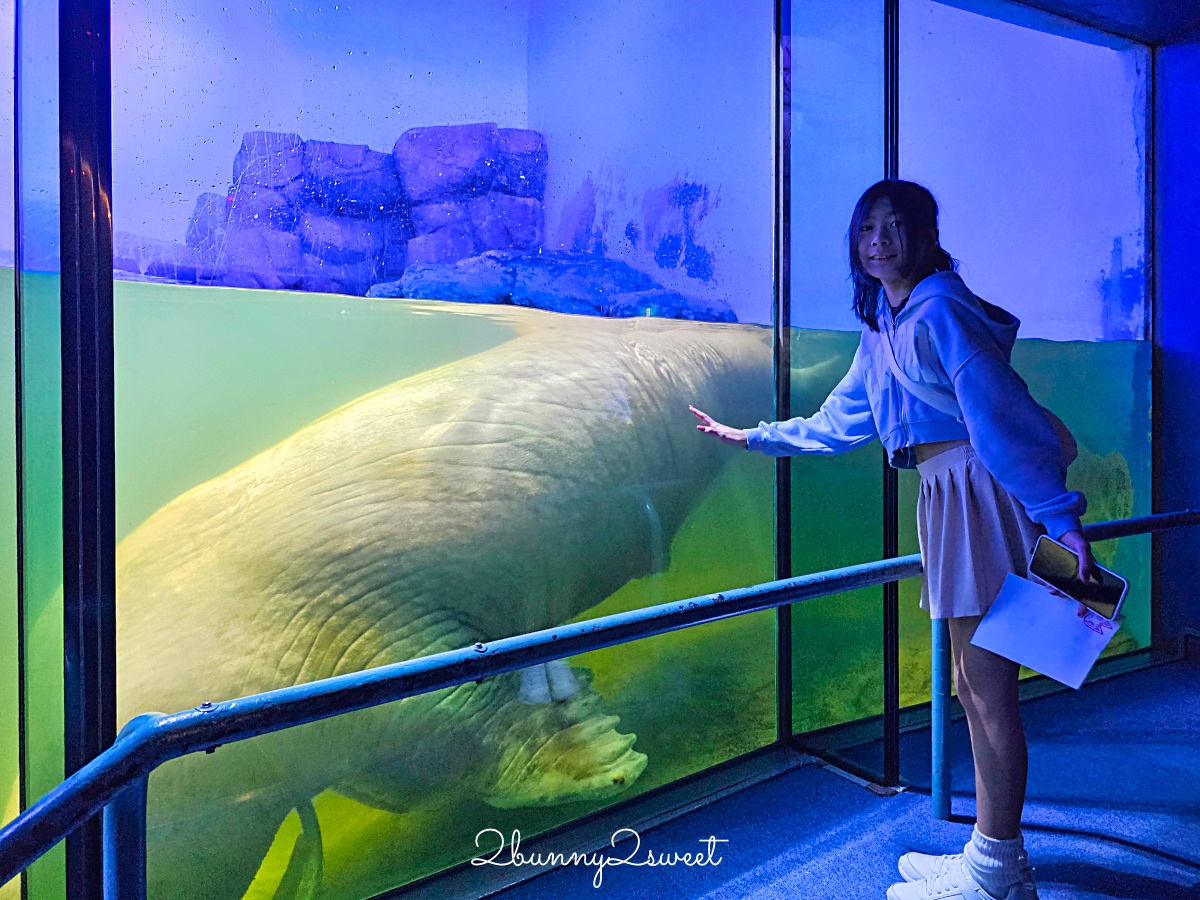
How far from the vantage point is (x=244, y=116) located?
1388 mm

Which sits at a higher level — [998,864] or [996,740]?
[996,740]

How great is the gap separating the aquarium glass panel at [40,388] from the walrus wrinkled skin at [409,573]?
0.26 meters

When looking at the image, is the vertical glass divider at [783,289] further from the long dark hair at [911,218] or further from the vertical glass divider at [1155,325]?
the vertical glass divider at [1155,325]

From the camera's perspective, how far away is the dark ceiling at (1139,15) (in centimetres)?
257

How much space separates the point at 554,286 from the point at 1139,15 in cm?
261

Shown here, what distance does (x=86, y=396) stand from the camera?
102 cm

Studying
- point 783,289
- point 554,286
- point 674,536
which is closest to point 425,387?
point 554,286

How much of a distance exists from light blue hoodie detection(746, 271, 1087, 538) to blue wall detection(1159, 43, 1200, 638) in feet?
7.78

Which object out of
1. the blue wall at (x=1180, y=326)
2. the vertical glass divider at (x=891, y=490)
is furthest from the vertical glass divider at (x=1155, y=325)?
the vertical glass divider at (x=891, y=490)

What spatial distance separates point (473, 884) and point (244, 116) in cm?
164

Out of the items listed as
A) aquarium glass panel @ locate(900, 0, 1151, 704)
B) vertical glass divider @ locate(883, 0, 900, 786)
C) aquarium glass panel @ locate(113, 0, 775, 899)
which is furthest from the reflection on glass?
aquarium glass panel @ locate(113, 0, 775, 899)

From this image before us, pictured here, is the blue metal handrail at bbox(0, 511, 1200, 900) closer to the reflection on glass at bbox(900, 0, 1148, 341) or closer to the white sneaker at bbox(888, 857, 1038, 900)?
the white sneaker at bbox(888, 857, 1038, 900)

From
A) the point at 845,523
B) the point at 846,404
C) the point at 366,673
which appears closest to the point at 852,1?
the point at 846,404
